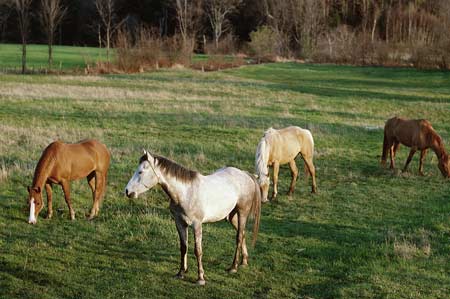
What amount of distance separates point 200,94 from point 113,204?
17.9 meters

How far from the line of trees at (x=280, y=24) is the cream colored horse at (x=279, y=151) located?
1362 inches

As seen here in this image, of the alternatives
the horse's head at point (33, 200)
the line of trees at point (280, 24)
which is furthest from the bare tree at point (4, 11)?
the horse's head at point (33, 200)

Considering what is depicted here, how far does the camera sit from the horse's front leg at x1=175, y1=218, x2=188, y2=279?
701cm

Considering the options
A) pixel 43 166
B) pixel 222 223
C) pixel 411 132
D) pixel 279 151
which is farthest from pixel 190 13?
pixel 43 166

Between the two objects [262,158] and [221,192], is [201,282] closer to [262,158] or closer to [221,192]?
[221,192]

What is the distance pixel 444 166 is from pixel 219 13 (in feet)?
190

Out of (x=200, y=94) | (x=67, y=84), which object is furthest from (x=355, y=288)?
(x=67, y=84)

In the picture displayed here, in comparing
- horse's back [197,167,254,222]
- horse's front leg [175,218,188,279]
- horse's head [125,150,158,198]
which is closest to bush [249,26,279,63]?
horse's back [197,167,254,222]

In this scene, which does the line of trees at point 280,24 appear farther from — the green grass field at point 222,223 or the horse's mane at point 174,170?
the horse's mane at point 174,170

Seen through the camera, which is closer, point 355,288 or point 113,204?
point 355,288

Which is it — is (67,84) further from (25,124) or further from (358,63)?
(358,63)

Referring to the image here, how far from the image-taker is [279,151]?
11.3 meters

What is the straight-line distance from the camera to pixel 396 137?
14.1 meters

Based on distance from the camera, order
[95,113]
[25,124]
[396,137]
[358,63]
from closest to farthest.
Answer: [396,137] < [25,124] < [95,113] < [358,63]
